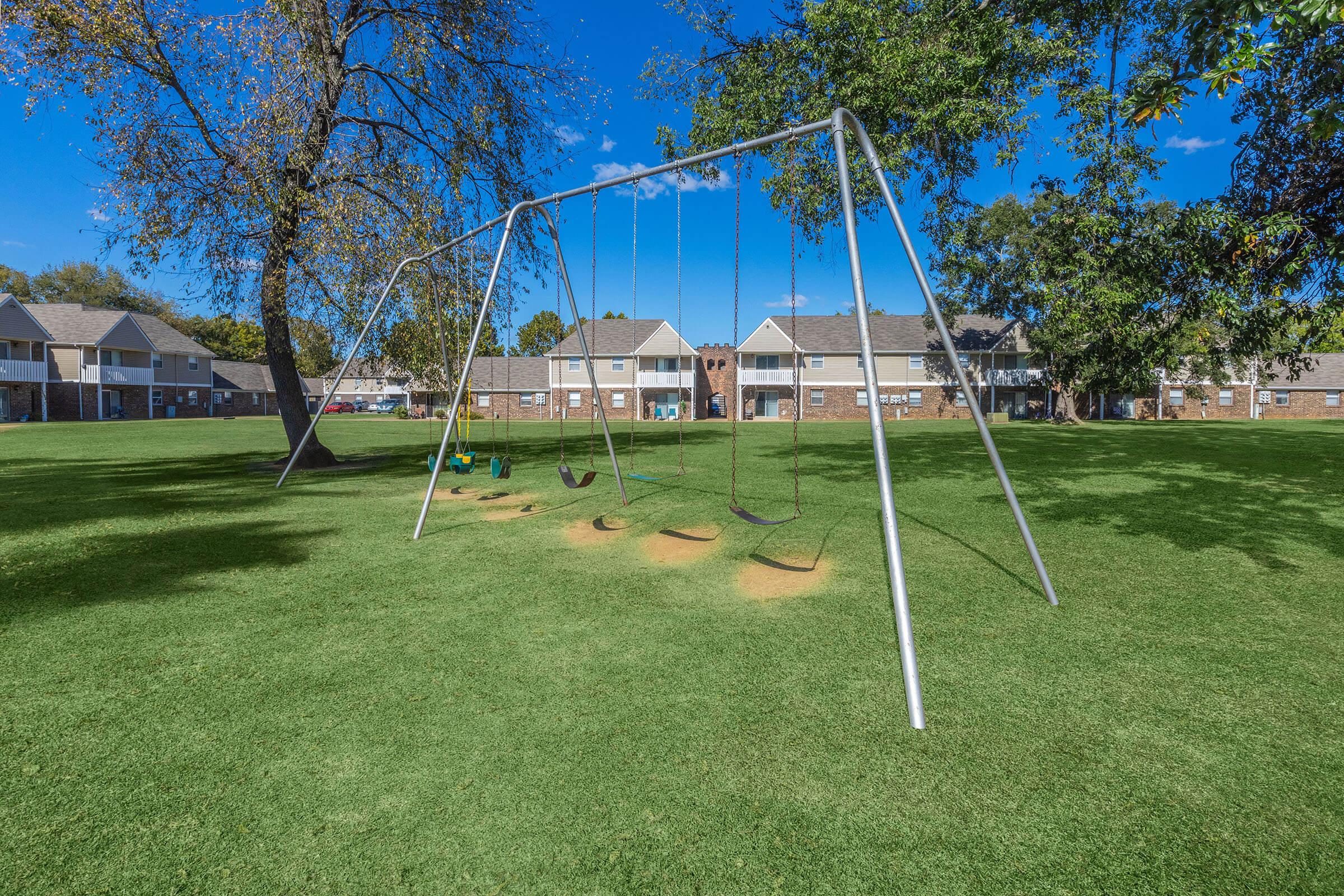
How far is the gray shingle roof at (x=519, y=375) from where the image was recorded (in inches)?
2263

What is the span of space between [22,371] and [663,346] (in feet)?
143

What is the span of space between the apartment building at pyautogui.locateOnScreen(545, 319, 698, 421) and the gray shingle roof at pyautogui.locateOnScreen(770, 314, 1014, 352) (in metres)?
8.67

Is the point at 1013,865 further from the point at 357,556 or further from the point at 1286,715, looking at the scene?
the point at 357,556

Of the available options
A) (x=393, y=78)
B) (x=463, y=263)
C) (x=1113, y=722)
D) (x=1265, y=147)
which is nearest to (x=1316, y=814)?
(x=1113, y=722)

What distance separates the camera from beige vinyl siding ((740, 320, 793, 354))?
5150 centimetres

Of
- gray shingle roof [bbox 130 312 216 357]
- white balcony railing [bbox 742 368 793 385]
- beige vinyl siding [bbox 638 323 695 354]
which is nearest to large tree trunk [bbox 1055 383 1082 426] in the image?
white balcony railing [bbox 742 368 793 385]

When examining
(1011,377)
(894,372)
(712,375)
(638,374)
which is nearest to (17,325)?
(638,374)

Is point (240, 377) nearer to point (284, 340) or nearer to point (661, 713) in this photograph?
point (284, 340)

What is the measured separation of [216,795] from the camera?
9.52ft

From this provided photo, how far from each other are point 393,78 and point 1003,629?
53.1ft

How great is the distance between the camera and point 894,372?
51000 millimetres

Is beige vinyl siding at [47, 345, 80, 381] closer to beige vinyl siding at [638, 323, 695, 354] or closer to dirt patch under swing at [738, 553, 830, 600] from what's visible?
beige vinyl siding at [638, 323, 695, 354]

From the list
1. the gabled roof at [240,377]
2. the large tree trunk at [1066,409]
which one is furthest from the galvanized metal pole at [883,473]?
the gabled roof at [240,377]

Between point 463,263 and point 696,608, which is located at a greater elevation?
point 463,263
